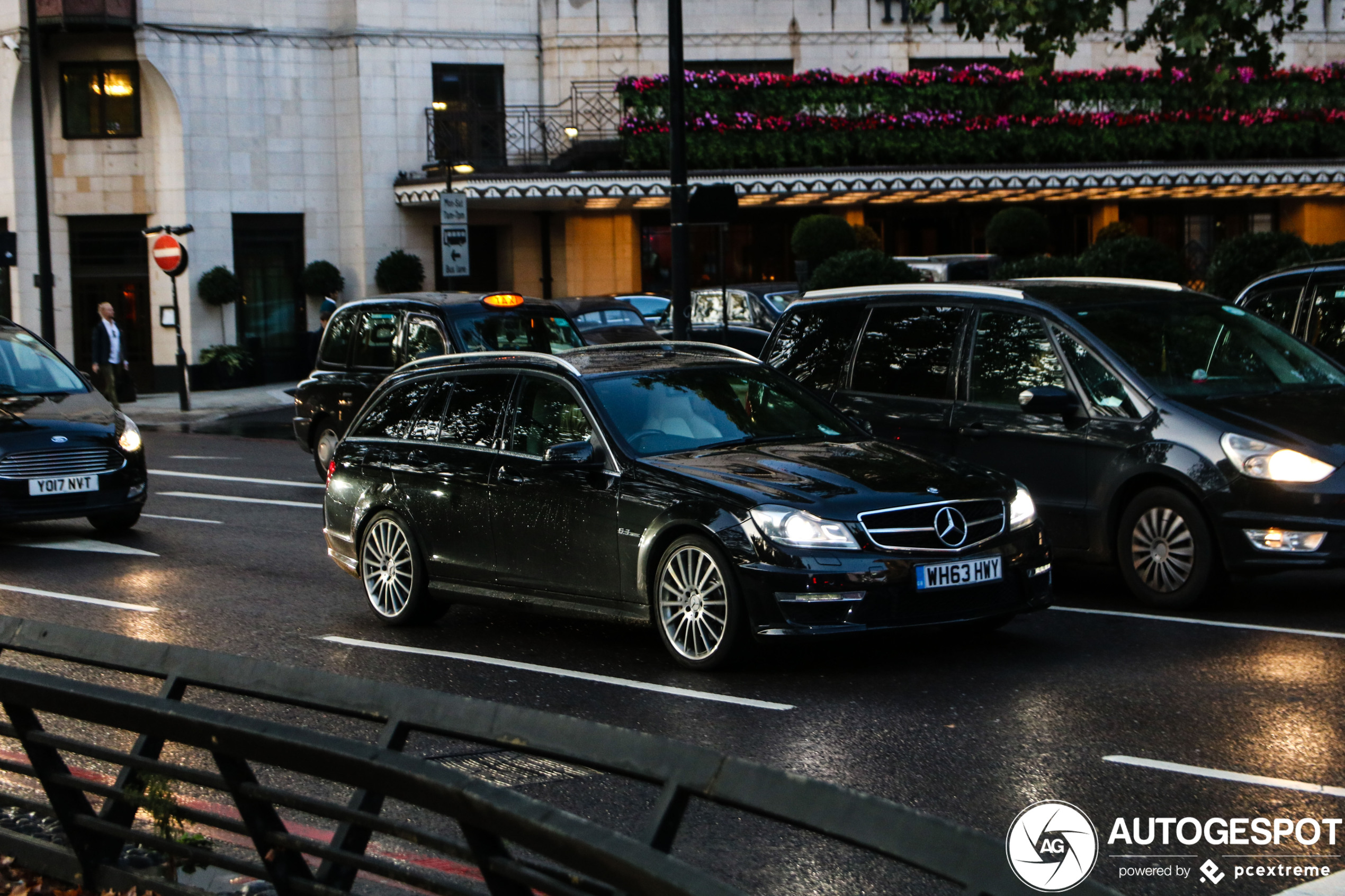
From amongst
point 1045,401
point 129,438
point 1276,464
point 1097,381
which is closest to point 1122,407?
point 1097,381

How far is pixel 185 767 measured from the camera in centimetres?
408

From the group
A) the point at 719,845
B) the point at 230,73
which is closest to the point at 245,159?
the point at 230,73

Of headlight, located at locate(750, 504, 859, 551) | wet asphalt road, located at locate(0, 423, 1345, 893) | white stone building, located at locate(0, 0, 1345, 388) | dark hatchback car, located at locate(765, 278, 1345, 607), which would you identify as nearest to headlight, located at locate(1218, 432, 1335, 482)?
dark hatchback car, located at locate(765, 278, 1345, 607)

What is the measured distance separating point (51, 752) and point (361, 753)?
5.42 ft

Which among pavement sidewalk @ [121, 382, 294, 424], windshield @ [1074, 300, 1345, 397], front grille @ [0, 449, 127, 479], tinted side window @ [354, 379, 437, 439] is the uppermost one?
windshield @ [1074, 300, 1345, 397]

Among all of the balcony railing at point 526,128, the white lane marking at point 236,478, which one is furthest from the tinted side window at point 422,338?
the balcony railing at point 526,128

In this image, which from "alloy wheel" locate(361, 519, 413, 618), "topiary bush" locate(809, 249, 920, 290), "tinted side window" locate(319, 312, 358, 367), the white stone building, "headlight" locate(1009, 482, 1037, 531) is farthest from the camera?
the white stone building

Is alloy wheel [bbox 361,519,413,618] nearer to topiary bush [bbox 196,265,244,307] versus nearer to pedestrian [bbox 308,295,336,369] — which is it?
pedestrian [bbox 308,295,336,369]

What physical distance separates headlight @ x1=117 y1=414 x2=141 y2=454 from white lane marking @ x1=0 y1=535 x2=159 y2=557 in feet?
2.60

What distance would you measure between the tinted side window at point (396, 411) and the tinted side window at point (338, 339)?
21.1ft

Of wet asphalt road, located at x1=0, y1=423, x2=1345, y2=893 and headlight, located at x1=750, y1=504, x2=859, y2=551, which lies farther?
headlight, located at x1=750, y1=504, x2=859, y2=551

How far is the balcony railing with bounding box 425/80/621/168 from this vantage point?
116ft

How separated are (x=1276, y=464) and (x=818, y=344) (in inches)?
135

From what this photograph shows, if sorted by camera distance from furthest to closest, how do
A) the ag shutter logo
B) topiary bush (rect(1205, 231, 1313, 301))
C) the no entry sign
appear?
the no entry sign → topiary bush (rect(1205, 231, 1313, 301)) → the ag shutter logo
